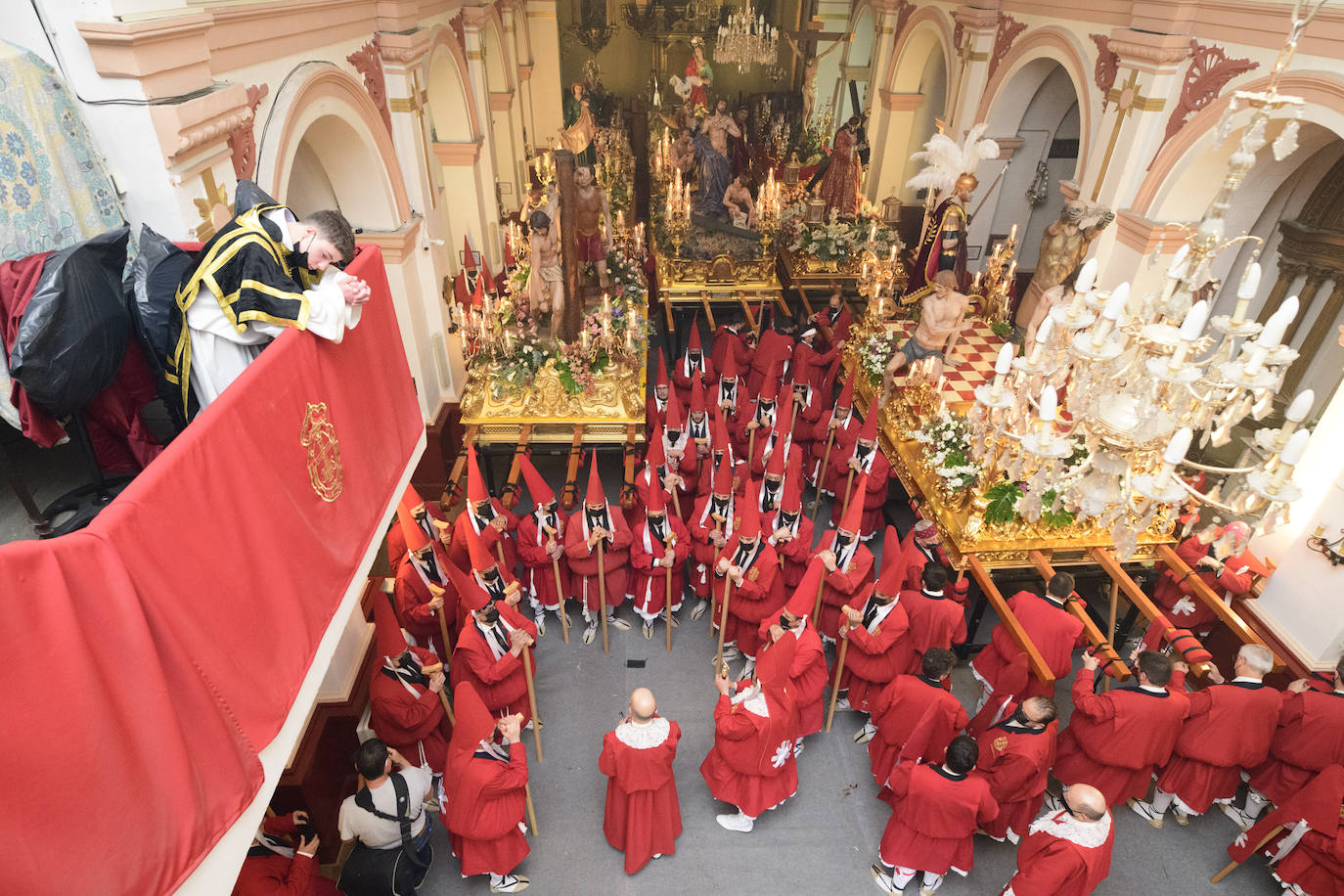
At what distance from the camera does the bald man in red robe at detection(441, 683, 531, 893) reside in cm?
482

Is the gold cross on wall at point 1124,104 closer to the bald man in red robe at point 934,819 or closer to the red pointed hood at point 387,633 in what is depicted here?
the bald man in red robe at point 934,819

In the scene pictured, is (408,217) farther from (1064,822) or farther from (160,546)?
(1064,822)

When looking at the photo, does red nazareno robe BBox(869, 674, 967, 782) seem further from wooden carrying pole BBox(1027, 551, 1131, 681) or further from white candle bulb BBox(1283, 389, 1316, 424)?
white candle bulb BBox(1283, 389, 1316, 424)

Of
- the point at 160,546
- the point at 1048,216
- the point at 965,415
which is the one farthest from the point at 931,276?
the point at 160,546

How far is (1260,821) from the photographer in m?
5.39

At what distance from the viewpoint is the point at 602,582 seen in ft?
23.7

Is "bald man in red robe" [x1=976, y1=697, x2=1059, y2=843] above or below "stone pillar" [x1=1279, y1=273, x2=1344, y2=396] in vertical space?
below

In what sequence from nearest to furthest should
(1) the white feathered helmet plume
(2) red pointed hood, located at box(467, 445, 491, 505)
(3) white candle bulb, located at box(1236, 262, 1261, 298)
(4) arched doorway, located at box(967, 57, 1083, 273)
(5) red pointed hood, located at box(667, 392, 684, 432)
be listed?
(3) white candle bulb, located at box(1236, 262, 1261, 298) → (2) red pointed hood, located at box(467, 445, 491, 505) → (5) red pointed hood, located at box(667, 392, 684, 432) → (1) the white feathered helmet plume → (4) arched doorway, located at box(967, 57, 1083, 273)

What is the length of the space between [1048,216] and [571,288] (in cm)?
828

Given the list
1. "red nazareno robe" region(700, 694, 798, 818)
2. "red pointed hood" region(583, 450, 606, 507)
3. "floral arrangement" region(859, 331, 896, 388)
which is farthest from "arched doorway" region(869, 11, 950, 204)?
"red nazareno robe" region(700, 694, 798, 818)

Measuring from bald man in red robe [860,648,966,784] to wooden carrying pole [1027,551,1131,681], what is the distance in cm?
138

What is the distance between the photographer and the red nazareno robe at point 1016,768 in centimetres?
531

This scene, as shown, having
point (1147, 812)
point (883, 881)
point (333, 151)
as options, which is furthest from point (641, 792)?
point (333, 151)

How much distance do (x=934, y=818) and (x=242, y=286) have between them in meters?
5.33
